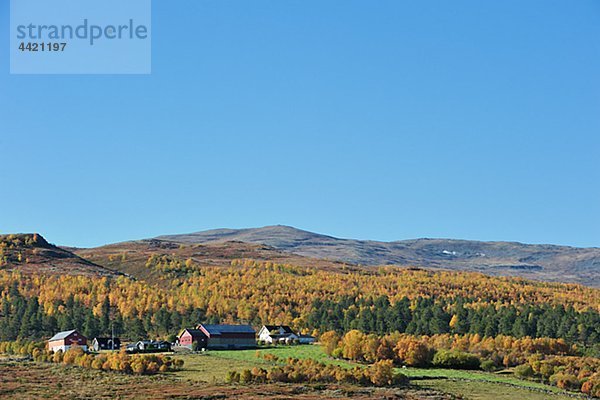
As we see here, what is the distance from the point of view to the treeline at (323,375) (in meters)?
90.4

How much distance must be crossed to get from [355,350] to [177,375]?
1041 inches

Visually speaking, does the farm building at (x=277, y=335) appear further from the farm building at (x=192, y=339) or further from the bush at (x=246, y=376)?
the bush at (x=246, y=376)

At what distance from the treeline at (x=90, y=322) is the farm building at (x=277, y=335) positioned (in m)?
14.6

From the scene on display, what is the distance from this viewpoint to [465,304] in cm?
18475

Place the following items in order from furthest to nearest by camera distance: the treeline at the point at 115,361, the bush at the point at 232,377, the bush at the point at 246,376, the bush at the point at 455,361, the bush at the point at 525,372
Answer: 1. the bush at the point at 455,361
2. the bush at the point at 525,372
3. the treeline at the point at 115,361
4. the bush at the point at 246,376
5. the bush at the point at 232,377

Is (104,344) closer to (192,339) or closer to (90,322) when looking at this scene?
(192,339)

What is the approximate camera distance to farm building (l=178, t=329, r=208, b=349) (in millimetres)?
126169

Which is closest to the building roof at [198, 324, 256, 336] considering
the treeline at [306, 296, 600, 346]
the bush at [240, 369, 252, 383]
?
the treeline at [306, 296, 600, 346]

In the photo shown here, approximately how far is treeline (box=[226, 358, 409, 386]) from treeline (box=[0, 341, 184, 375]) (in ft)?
35.3

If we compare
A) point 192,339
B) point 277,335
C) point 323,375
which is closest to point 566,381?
point 323,375

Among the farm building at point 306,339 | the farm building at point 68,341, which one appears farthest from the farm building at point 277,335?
the farm building at point 68,341

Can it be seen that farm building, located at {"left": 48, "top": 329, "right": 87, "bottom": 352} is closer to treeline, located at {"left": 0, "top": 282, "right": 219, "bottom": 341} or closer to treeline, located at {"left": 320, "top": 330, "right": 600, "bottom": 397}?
treeline, located at {"left": 0, "top": 282, "right": 219, "bottom": 341}

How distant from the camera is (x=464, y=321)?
155625 millimetres

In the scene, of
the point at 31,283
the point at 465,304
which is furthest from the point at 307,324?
the point at 31,283
